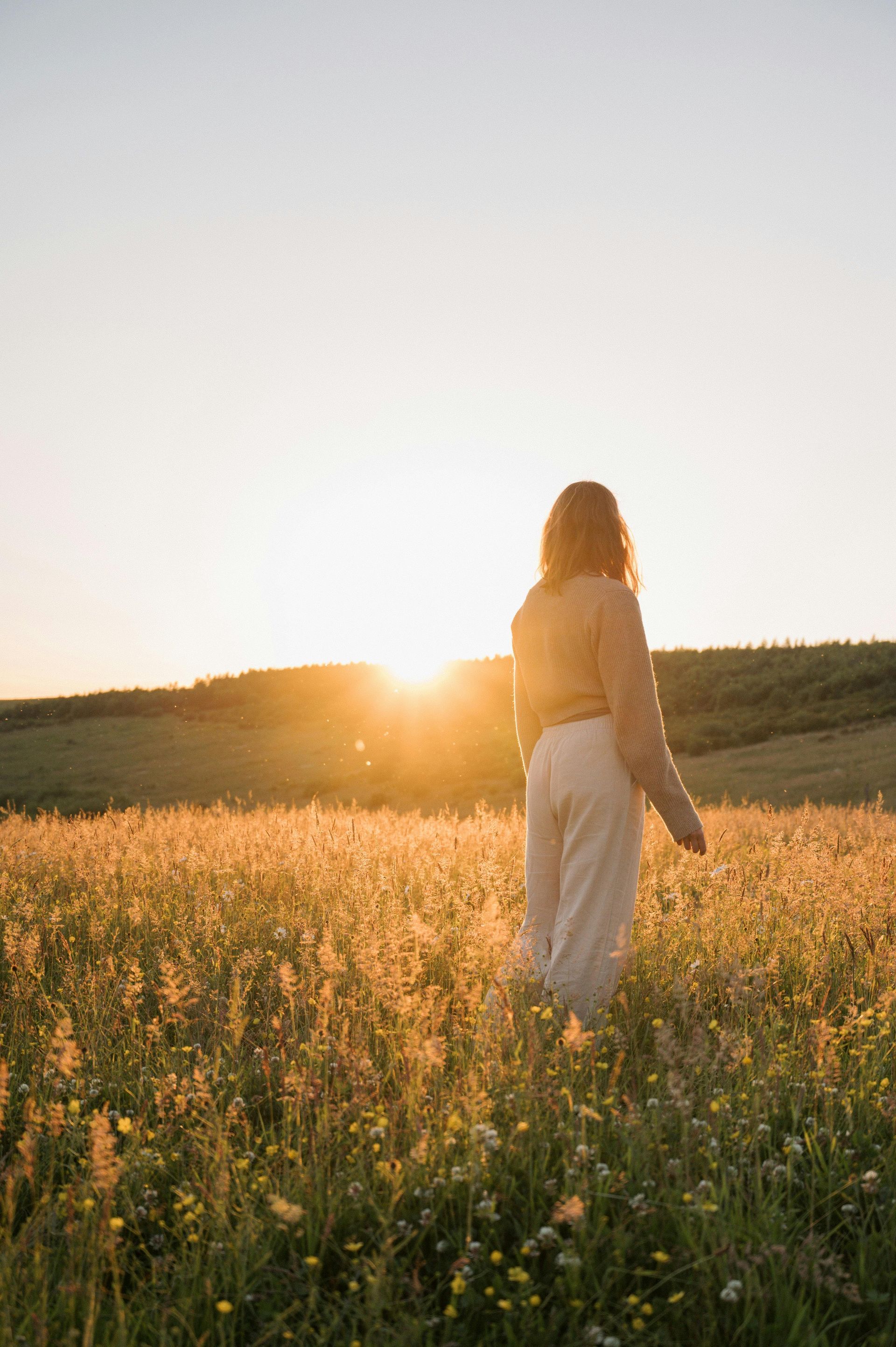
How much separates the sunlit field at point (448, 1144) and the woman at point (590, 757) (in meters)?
0.33

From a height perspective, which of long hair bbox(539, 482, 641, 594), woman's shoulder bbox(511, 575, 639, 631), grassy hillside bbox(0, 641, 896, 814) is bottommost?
grassy hillside bbox(0, 641, 896, 814)

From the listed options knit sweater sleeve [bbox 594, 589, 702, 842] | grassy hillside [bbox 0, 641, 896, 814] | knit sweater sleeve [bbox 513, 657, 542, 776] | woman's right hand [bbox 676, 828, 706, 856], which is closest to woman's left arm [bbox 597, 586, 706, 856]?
knit sweater sleeve [bbox 594, 589, 702, 842]

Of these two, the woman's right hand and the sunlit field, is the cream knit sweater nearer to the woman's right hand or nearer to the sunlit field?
the woman's right hand

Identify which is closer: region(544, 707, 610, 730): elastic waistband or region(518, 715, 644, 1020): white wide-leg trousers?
region(518, 715, 644, 1020): white wide-leg trousers

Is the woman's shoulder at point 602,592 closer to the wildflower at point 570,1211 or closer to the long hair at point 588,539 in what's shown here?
the long hair at point 588,539

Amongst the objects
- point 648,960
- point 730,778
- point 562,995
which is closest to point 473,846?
point 648,960

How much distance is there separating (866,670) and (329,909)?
125ft

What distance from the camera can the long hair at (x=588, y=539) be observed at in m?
3.43

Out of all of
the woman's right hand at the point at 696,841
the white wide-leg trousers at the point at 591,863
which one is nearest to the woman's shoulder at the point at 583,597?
the white wide-leg trousers at the point at 591,863

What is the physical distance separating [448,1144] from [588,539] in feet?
7.75

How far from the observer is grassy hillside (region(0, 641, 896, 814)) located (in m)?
26.4

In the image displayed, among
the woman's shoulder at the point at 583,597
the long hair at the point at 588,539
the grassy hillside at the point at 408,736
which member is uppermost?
the long hair at the point at 588,539

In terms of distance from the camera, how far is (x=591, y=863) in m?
3.27

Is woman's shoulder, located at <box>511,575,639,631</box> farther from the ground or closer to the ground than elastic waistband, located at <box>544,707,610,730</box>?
farther from the ground
